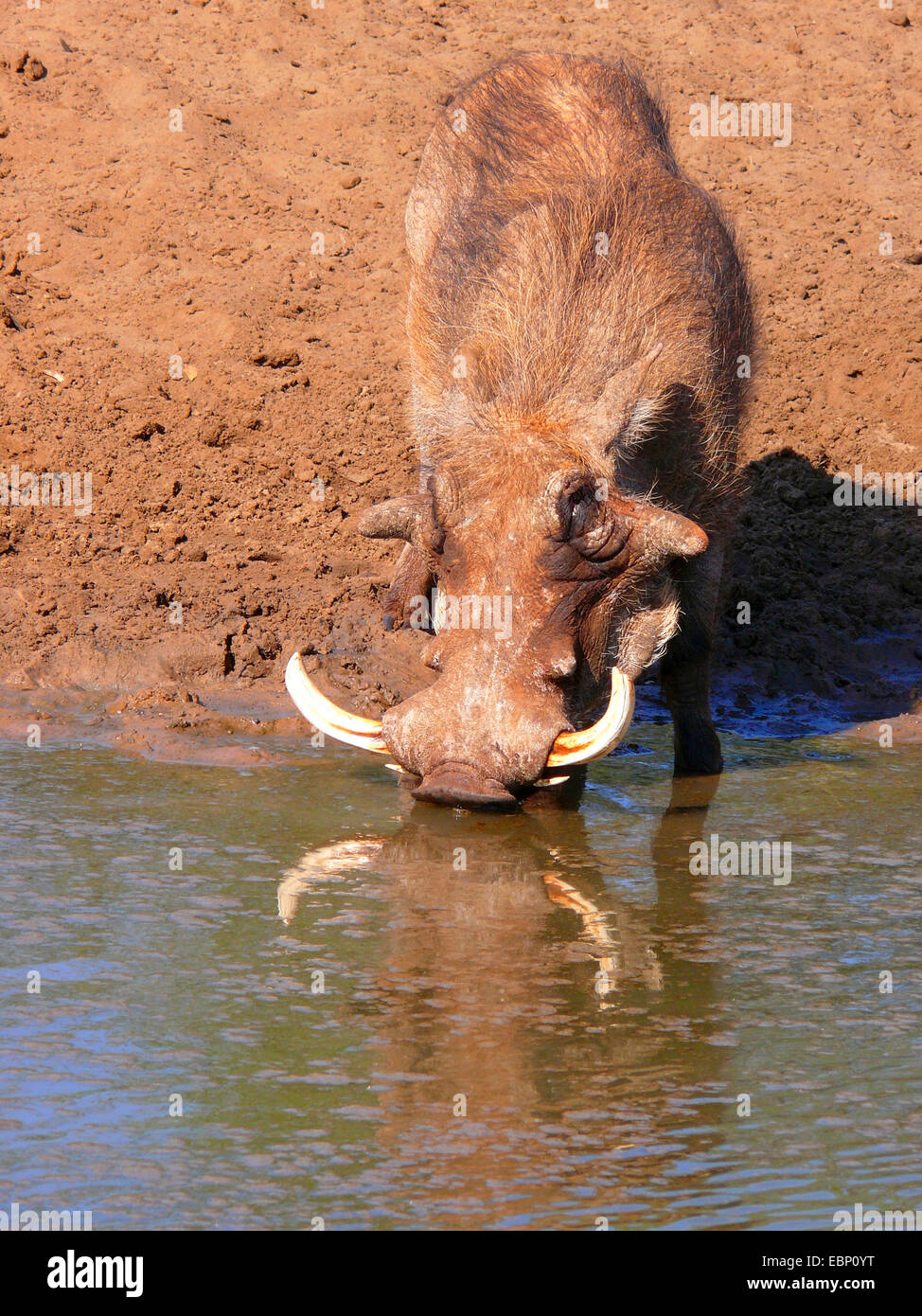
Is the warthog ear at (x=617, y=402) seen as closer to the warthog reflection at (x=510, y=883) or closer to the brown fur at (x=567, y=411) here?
the brown fur at (x=567, y=411)

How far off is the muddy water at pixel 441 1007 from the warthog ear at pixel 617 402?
1.18 m

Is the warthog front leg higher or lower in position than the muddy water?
higher

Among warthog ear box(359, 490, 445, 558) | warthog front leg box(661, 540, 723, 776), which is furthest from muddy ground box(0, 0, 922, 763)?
warthog ear box(359, 490, 445, 558)

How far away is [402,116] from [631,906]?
26.2ft

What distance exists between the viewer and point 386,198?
1044 centimetres

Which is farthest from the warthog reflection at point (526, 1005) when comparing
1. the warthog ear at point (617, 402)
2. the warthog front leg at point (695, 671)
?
the warthog ear at point (617, 402)

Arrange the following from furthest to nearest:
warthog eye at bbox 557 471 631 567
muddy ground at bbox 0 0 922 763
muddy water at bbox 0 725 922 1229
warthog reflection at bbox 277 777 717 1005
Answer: muddy ground at bbox 0 0 922 763 → warthog eye at bbox 557 471 631 567 → warthog reflection at bbox 277 777 717 1005 → muddy water at bbox 0 725 922 1229

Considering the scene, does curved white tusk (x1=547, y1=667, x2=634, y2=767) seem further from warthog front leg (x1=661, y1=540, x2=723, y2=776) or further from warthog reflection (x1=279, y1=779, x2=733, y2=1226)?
warthog front leg (x1=661, y1=540, x2=723, y2=776)

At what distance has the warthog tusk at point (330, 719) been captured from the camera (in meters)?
5.08

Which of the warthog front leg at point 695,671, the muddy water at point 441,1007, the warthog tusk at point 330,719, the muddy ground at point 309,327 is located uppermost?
the muddy ground at point 309,327

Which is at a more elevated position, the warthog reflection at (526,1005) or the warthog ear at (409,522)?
the warthog ear at (409,522)

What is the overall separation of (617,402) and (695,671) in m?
1.31

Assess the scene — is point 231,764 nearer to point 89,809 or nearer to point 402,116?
point 89,809

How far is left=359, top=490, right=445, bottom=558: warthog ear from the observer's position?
16.6 ft
